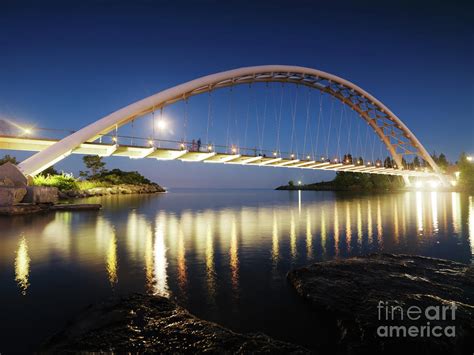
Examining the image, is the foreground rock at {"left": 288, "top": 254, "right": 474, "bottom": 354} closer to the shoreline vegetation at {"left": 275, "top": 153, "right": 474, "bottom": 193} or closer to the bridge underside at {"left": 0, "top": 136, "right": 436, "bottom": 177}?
the bridge underside at {"left": 0, "top": 136, "right": 436, "bottom": 177}

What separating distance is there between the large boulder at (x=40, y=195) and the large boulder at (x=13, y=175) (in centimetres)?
56

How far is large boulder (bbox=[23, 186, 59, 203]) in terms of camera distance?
60.2 feet

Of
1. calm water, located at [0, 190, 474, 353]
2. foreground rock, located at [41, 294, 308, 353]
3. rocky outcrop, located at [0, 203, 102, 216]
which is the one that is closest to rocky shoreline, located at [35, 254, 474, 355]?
foreground rock, located at [41, 294, 308, 353]

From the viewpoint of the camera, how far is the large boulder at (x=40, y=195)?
60.2 feet

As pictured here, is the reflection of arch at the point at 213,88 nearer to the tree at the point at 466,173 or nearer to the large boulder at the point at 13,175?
the large boulder at the point at 13,175

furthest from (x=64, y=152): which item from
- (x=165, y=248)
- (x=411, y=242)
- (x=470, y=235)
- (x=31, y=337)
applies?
(x=470, y=235)

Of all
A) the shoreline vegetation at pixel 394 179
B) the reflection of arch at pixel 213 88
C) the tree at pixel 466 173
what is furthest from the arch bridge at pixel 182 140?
the tree at pixel 466 173

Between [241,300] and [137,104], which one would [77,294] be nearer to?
[241,300]

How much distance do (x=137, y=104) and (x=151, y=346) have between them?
2499cm

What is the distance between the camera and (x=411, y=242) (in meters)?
11.1

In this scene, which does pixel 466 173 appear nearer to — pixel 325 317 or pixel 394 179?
pixel 394 179

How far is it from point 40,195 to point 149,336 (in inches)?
780

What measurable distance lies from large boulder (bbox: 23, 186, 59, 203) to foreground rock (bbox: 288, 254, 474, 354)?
747 inches

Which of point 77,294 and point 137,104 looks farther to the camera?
point 137,104
